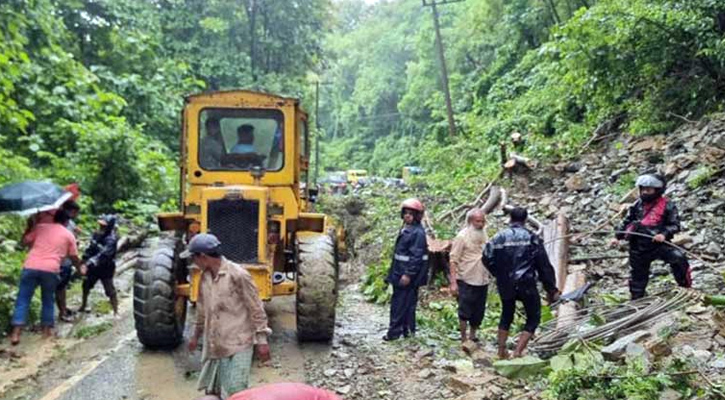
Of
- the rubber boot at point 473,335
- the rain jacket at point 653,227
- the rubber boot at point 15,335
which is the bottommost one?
the rubber boot at point 15,335

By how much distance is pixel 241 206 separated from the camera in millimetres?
7191

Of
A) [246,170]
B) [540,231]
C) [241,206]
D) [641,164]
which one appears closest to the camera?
[241,206]

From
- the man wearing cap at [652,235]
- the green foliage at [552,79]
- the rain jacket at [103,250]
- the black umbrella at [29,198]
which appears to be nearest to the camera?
the man wearing cap at [652,235]

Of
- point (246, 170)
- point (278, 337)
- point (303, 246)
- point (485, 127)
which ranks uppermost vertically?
point (485, 127)

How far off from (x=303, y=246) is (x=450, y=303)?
2.73m

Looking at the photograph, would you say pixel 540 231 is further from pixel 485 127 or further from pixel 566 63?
pixel 485 127

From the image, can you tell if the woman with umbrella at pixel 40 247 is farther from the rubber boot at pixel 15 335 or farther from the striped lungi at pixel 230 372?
the striped lungi at pixel 230 372

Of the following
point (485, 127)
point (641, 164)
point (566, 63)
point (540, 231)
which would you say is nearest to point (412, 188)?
point (485, 127)

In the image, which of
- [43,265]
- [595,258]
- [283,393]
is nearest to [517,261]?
[595,258]

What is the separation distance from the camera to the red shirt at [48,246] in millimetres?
7422

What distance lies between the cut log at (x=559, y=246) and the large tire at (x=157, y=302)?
4.60m

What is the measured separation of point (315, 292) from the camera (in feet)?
23.6

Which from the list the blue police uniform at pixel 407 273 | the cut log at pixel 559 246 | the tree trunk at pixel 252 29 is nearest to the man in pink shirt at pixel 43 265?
the blue police uniform at pixel 407 273

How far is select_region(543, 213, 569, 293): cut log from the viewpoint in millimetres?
8852
